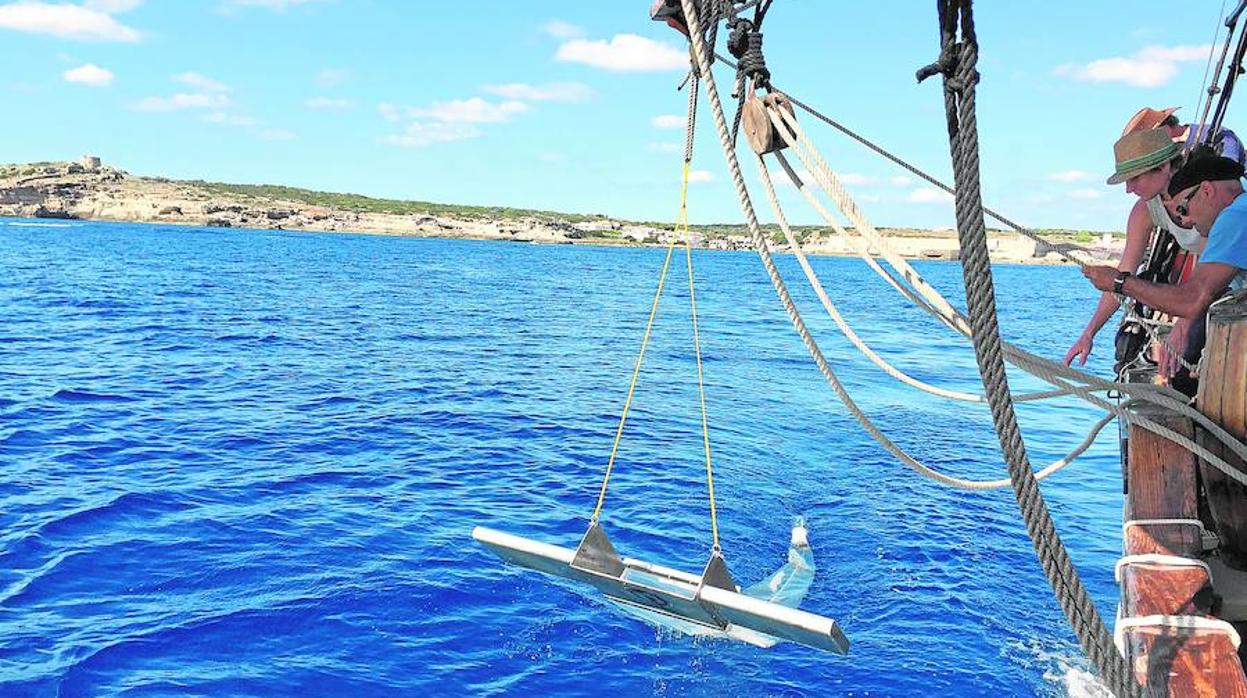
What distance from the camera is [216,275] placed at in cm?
6009

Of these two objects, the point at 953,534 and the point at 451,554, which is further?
the point at 953,534

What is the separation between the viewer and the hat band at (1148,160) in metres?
5.65

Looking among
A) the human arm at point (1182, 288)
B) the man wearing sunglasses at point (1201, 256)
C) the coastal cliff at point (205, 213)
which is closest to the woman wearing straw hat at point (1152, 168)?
the man wearing sunglasses at point (1201, 256)

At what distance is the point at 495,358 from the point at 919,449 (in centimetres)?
1408

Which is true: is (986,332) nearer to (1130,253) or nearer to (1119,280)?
(1119,280)

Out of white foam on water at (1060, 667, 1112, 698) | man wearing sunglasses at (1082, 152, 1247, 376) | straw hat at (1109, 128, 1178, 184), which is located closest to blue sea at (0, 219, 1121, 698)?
white foam on water at (1060, 667, 1112, 698)

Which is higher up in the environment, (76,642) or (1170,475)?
(1170,475)

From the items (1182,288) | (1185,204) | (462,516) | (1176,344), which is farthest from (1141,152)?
(462,516)

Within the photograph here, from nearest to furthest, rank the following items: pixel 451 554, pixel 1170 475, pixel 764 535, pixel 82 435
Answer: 1. pixel 1170 475
2. pixel 451 554
3. pixel 764 535
4. pixel 82 435

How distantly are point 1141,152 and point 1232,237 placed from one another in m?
0.80

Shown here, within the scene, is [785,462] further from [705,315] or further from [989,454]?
[705,315]

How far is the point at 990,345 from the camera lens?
3172 mm

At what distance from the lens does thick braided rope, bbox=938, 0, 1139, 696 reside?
9.95 ft

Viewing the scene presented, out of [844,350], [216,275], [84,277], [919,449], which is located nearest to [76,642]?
[919,449]
